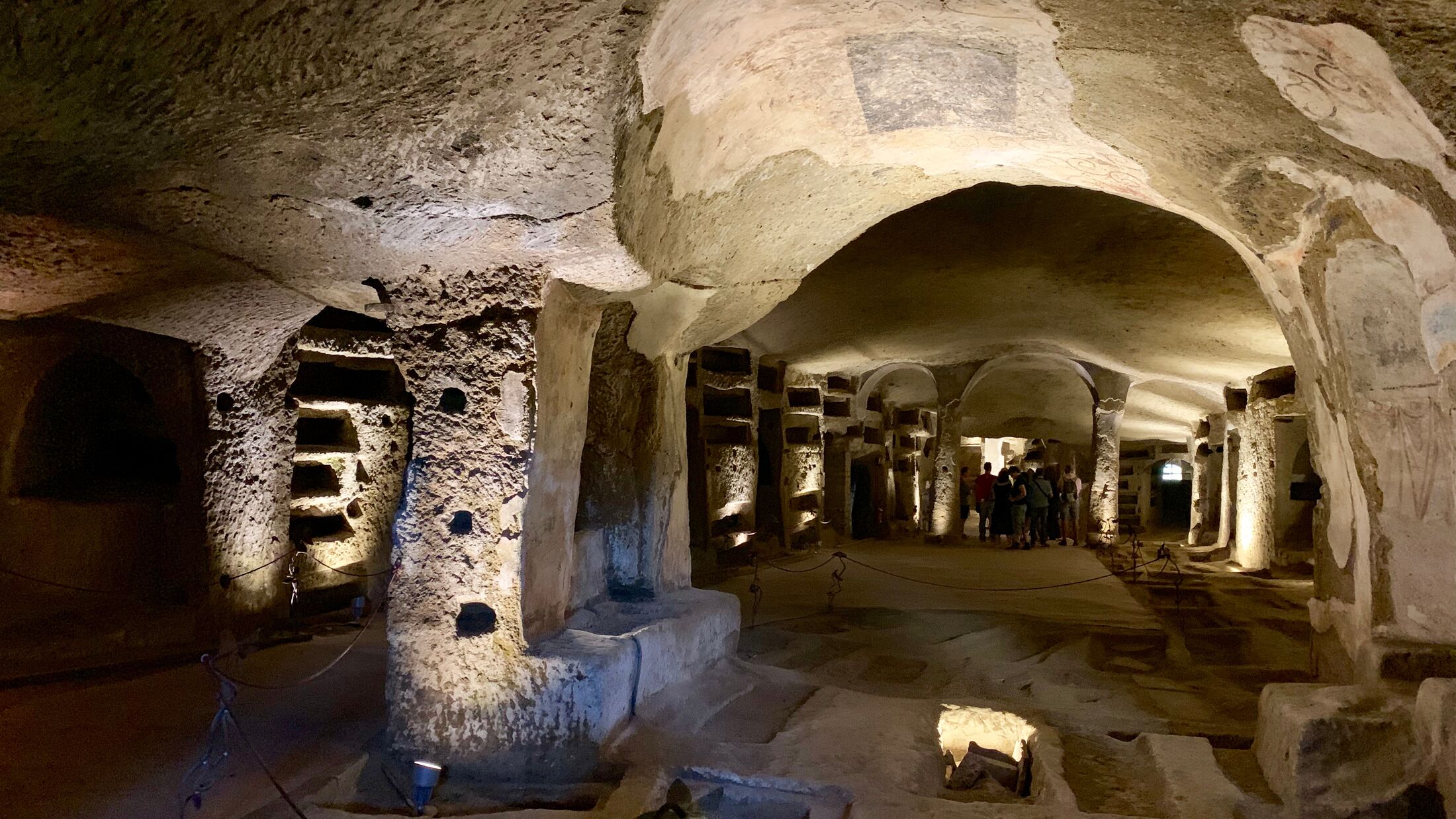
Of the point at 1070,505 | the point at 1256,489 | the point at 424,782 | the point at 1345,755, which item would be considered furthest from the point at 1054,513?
the point at 424,782

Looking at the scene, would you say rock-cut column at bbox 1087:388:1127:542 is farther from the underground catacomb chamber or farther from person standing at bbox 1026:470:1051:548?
the underground catacomb chamber

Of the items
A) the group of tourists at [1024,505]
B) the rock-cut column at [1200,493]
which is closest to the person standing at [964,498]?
the group of tourists at [1024,505]

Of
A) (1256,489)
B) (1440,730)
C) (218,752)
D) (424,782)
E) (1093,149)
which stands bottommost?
(218,752)

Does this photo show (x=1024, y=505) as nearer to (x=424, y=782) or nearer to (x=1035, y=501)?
(x=1035, y=501)

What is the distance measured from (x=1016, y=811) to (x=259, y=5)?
327cm

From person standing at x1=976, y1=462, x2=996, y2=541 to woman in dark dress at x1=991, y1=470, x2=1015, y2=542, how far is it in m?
0.05

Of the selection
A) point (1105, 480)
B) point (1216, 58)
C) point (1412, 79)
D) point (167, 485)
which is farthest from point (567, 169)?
point (1105, 480)

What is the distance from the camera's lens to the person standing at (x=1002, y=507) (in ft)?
39.8

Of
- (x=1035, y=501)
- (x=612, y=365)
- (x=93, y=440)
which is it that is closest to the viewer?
(x=612, y=365)

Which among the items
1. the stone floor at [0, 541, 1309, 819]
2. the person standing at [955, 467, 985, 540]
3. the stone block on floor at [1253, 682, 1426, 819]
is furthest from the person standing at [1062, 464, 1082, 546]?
the stone block on floor at [1253, 682, 1426, 819]

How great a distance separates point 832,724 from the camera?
149 inches

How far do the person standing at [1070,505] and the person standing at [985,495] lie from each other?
3.42 feet

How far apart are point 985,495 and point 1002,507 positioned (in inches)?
11.7

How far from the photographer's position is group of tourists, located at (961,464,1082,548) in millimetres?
11664
